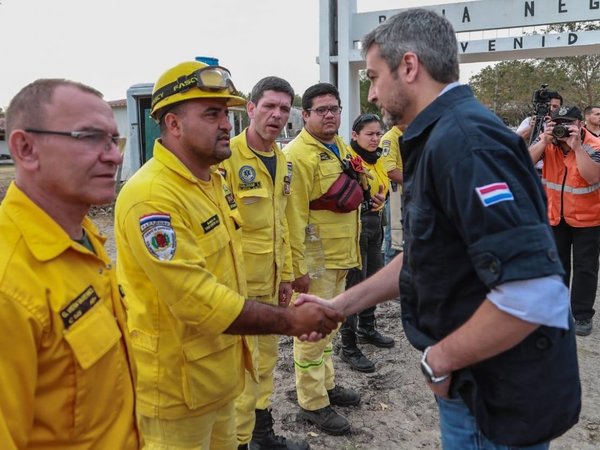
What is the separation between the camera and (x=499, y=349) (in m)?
1.43

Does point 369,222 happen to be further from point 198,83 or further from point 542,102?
point 198,83

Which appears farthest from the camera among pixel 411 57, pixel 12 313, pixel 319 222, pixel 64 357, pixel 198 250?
pixel 319 222

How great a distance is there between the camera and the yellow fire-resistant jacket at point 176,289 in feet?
6.75

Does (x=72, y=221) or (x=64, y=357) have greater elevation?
(x=72, y=221)

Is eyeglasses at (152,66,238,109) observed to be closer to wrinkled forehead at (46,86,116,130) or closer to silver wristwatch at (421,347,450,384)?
wrinkled forehead at (46,86,116,130)

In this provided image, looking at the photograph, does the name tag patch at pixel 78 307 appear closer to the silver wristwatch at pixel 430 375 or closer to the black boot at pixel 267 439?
the silver wristwatch at pixel 430 375

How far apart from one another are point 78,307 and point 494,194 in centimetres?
123

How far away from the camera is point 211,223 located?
2312 mm

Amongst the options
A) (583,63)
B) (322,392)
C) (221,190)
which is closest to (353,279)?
(322,392)

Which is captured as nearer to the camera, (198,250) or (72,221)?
(72,221)

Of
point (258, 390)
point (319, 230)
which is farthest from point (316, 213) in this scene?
point (258, 390)

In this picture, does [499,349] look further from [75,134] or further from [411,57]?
[75,134]

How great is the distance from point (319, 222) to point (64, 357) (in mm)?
2930

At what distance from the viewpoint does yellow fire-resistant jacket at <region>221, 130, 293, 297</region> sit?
3408 mm
